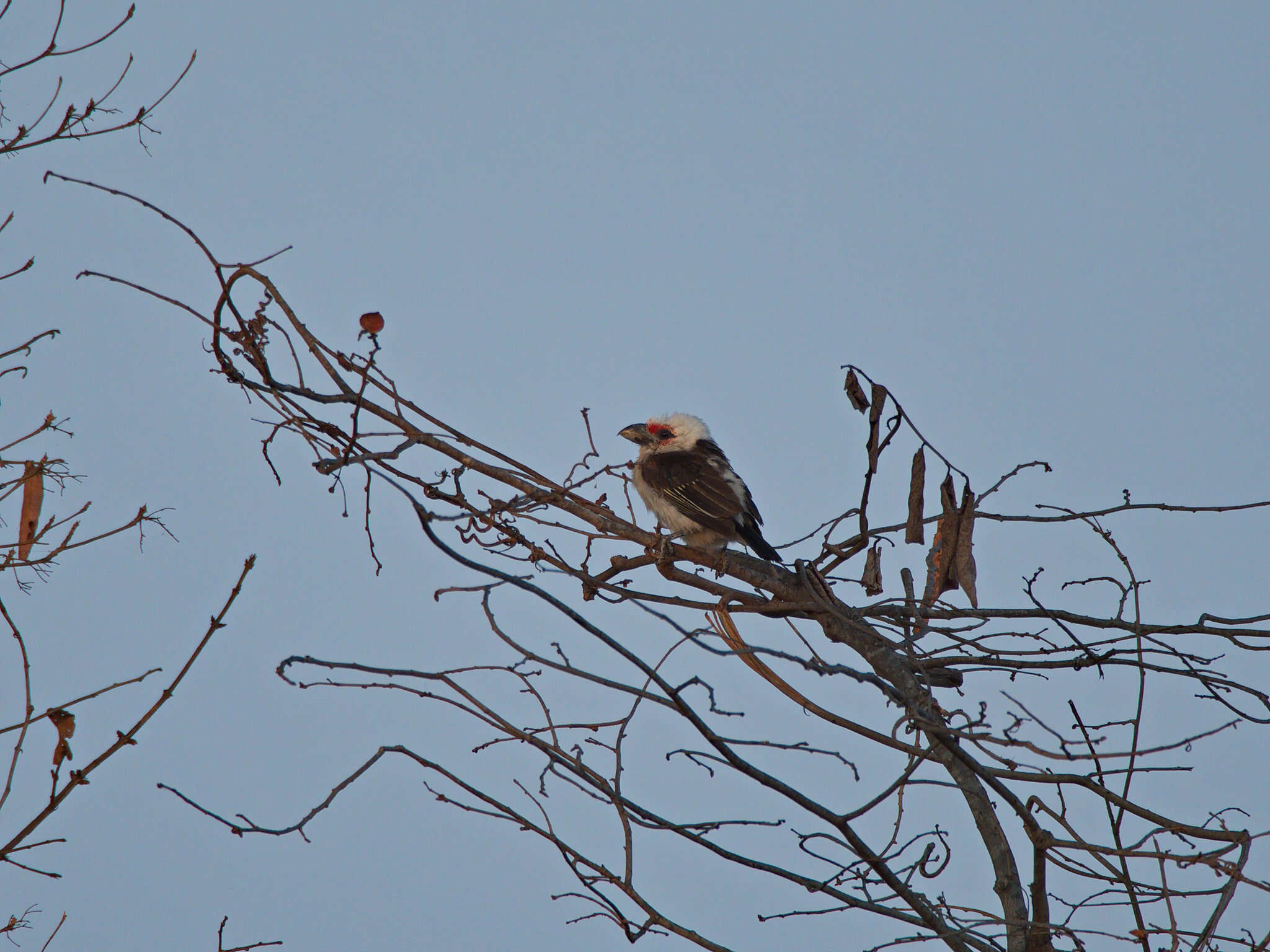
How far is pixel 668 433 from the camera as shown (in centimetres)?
721

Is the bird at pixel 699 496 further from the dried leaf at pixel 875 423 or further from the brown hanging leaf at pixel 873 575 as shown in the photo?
the dried leaf at pixel 875 423

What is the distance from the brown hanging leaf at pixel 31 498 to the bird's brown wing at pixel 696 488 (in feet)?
11.3

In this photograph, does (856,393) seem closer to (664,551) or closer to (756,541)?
(664,551)

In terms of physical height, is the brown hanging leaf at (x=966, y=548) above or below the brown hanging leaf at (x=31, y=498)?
above

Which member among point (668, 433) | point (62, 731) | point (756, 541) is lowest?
point (62, 731)

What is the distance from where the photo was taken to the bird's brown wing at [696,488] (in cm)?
589

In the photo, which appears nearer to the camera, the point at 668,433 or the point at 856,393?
the point at 856,393

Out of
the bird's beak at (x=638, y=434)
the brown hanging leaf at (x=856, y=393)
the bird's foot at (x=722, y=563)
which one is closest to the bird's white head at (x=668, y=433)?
the bird's beak at (x=638, y=434)

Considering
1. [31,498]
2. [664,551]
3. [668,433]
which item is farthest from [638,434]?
[31,498]

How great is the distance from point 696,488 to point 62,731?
12.9ft

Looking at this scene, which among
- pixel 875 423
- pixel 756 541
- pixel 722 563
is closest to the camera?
pixel 875 423

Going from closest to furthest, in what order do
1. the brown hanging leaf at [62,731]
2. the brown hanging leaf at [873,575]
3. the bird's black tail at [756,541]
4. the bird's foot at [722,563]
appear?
the brown hanging leaf at [62,731] < the brown hanging leaf at [873,575] < the bird's foot at [722,563] < the bird's black tail at [756,541]

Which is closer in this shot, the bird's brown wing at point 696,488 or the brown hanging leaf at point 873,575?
the brown hanging leaf at point 873,575

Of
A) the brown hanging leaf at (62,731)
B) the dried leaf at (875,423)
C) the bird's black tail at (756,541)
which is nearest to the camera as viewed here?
the brown hanging leaf at (62,731)
